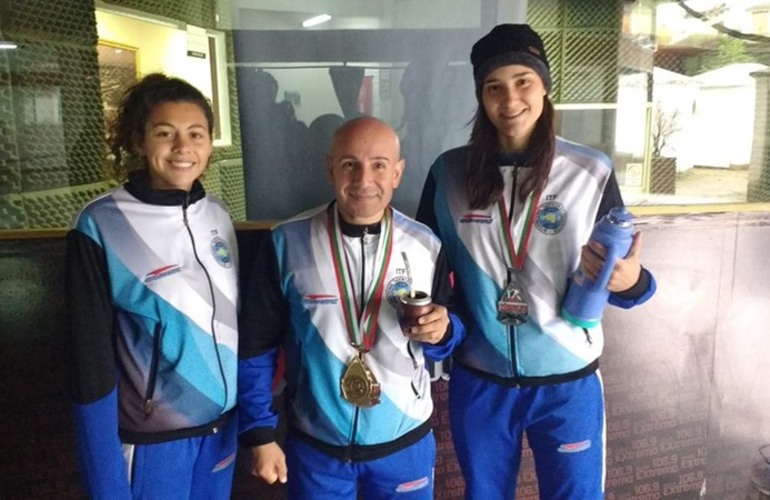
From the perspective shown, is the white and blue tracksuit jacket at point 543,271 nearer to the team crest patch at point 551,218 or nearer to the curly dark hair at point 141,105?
the team crest patch at point 551,218

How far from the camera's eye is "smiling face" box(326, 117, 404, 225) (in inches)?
67.0

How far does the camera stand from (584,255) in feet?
5.90

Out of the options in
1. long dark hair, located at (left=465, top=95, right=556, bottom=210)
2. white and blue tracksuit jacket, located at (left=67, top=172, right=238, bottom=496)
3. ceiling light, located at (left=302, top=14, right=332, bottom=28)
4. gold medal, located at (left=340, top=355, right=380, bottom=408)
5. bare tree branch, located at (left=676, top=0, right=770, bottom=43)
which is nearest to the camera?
white and blue tracksuit jacket, located at (left=67, top=172, right=238, bottom=496)

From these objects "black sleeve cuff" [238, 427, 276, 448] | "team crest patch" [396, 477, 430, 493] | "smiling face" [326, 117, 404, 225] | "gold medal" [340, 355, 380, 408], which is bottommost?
"team crest patch" [396, 477, 430, 493]

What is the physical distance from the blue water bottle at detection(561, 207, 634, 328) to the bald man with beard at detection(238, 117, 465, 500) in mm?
380

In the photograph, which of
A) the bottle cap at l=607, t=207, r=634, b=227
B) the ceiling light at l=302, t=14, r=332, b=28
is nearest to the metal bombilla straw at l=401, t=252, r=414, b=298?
the bottle cap at l=607, t=207, r=634, b=227

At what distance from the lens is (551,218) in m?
1.95

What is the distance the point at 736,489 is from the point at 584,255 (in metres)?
2.29

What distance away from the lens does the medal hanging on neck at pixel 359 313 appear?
1.77 metres

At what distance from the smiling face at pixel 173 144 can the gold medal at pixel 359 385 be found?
73 centimetres

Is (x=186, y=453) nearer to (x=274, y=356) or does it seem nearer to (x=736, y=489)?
(x=274, y=356)

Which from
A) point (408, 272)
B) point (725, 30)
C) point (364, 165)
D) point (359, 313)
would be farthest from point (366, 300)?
point (725, 30)

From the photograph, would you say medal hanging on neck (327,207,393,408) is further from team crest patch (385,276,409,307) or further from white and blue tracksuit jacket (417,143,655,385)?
white and blue tracksuit jacket (417,143,655,385)

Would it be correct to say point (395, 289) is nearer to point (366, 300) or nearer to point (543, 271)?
point (366, 300)
